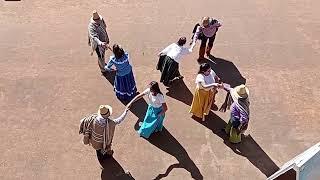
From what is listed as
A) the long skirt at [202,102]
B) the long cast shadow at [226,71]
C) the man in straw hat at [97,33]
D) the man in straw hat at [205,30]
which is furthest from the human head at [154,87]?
the long cast shadow at [226,71]

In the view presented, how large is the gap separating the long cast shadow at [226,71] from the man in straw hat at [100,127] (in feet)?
10.2

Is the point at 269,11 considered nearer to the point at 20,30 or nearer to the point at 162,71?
the point at 162,71

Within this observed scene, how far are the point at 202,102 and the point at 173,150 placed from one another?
103 cm

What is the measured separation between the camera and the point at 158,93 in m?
9.47

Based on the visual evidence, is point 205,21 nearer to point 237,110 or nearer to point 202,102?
point 202,102

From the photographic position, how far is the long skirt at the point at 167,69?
35.6ft

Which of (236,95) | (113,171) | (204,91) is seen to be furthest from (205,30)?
(113,171)

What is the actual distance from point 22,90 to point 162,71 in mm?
2783

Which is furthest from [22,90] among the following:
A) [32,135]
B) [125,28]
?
[125,28]

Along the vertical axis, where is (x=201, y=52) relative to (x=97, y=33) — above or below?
below

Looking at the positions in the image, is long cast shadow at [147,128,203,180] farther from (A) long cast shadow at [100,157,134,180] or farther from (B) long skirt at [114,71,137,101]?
Result: (B) long skirt at [114,71,137,101]

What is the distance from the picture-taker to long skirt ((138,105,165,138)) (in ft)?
32.1

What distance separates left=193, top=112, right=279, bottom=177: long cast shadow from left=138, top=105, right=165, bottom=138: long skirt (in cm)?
90

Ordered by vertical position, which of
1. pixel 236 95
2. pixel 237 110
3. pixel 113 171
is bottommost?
pixel 113 171
